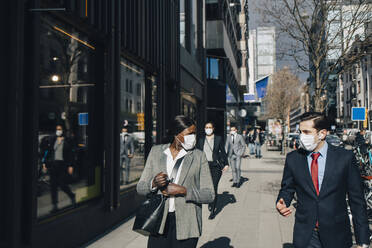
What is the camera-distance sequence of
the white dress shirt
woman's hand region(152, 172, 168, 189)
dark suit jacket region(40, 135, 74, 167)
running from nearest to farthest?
woman's hand region(152, 172, 168, 189) → the white dress shirt → dark suit jacket region(40, 135, 74, 167)

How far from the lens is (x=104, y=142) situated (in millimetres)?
6387

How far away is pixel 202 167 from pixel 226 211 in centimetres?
493

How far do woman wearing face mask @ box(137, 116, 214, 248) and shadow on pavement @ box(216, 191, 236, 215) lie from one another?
4788 mm

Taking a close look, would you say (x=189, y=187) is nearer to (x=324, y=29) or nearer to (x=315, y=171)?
(x=315, y=171)

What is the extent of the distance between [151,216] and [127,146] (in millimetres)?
5211

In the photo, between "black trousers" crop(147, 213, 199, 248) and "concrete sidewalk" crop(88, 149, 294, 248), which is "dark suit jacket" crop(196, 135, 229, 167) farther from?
"black trousers" crop(147, 213, 199, 248)

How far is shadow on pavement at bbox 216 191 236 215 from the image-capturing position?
8.09 m

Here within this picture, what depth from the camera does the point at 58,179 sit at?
5.20 m

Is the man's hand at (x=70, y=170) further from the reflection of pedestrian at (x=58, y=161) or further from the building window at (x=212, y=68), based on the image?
the building window at (x=212, y=68)

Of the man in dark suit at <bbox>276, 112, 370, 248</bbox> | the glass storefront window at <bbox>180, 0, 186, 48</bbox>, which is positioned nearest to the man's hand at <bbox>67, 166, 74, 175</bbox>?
the man in dark suit at <bbox>276, 112, 370, 248</bbox>

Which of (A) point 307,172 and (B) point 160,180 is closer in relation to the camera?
(B) point 160,180

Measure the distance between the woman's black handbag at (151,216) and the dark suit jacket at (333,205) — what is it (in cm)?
108

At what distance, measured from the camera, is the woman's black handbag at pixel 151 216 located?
2752 millimetres

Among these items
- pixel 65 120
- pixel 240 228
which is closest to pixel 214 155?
pixel 240 228
